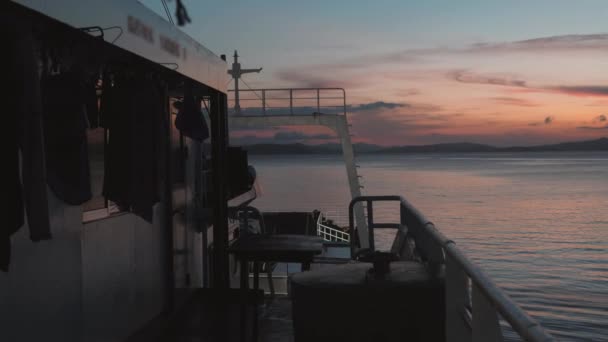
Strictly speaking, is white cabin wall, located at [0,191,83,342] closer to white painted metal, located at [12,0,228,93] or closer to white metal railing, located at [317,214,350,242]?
white painted metal, located at [12,0,228,93]

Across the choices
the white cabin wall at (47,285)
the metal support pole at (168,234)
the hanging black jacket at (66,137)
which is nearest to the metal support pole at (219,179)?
the metal support pole at (168,234)

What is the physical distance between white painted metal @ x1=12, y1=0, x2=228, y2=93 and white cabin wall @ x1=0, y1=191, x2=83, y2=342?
4.53ft

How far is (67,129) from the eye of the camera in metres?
3.42

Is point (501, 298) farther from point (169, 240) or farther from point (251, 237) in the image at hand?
point (169, 240)

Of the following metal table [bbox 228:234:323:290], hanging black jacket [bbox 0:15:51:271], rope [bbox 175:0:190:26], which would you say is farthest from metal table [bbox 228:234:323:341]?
rope [bbox 175:0:190:26]

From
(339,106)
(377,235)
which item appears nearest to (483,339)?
(339,106)

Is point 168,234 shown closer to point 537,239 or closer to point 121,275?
point 121,275

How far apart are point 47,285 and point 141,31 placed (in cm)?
209

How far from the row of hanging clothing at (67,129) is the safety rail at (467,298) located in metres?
2.06

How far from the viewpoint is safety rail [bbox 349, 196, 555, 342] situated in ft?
6.38

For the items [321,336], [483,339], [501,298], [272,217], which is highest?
[501,298]

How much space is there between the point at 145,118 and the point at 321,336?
2.09m

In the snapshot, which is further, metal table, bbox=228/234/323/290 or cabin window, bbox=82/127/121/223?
cabin window, bbox=82/127/121/223

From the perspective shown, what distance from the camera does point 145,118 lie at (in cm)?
441
